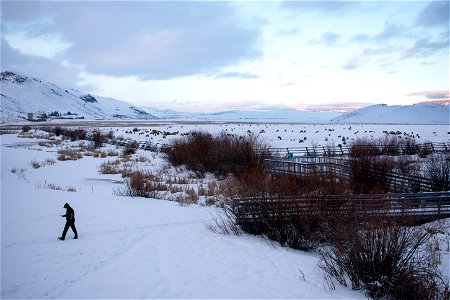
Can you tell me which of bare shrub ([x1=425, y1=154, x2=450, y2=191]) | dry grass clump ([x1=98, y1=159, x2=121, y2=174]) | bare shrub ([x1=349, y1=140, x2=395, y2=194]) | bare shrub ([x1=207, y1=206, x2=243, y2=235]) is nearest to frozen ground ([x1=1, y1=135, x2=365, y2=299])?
bare shrub ([x1=207, y1=206, x2=243, y2=235])

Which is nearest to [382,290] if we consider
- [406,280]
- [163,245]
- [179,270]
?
[406,280]

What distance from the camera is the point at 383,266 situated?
6.78m

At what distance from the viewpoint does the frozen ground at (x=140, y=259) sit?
21.7 feet

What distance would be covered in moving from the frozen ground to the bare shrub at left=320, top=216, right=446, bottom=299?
42 centimetres

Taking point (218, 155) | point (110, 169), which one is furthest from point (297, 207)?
point (110, 169)

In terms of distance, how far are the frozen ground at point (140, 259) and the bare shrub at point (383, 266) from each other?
16.6 inches

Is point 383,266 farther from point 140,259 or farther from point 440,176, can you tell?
point 440,176

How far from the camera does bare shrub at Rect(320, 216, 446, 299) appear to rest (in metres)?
6.46

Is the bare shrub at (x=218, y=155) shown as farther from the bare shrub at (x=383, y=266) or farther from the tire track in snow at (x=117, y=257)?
the bare shrub at (x=383, y=266)

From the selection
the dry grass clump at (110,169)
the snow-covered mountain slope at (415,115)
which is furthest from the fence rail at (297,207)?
the snow-covered mountain slope at (415,115)

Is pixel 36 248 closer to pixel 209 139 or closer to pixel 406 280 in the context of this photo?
pixel 406 280

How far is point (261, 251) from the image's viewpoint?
8.99 metres

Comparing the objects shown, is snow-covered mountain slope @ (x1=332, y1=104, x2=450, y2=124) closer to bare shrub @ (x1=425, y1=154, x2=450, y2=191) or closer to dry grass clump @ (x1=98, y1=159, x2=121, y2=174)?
dry grass clump @ (x1=98, y1=159, x2=121, y2=174)

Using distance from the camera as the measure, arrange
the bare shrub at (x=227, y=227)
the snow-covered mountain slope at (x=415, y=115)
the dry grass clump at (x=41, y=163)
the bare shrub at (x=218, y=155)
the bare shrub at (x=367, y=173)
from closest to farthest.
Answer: the bare shrub at (x=227, y=227) < the bare shrub at (x=367, y=173) < the bare shrub at (x=218, y=155) < the dry grass clump at (x=41, y=163) < the snow-covered mountain slope at (x=415, y=115)
